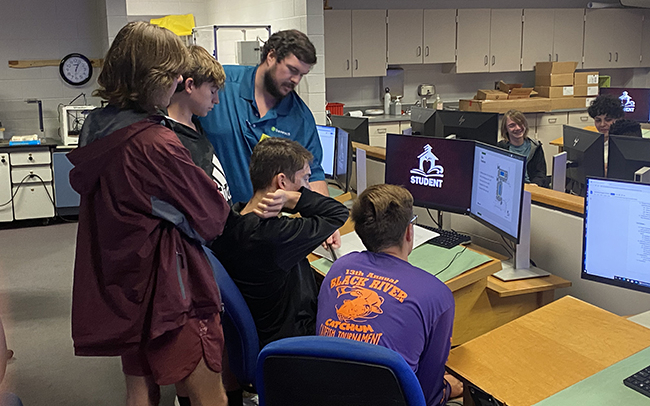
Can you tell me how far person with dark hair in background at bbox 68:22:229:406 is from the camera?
4.96 feet

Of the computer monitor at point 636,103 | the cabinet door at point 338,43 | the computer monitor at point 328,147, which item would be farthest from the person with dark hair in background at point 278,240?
the computer monitor at point 636,103

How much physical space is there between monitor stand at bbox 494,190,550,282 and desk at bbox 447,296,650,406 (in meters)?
0.35

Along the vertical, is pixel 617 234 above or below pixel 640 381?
above

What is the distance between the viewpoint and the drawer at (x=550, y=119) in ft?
23.3

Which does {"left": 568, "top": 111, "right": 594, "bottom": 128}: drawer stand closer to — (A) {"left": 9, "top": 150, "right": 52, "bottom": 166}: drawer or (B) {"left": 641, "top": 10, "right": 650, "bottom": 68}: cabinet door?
(B) {"left": 641, "top": 10, "right": 650, "bottom": 68}: cabinet door

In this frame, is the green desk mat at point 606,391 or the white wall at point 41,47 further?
the white wall at point 41,47

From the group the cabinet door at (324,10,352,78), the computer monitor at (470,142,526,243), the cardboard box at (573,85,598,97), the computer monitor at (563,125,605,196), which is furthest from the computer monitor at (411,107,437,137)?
the cardboard box at (573,85,598,97)

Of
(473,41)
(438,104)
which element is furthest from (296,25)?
(473,41)

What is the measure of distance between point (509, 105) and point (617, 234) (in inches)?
210

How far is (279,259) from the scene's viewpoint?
196 cm

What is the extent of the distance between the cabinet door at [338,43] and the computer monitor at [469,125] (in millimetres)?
2905

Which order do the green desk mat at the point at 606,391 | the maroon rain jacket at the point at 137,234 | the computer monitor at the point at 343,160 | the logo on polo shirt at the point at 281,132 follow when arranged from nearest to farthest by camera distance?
1. the green desk mat at the point at 606,391
2. the maroon rain jacket at the point at 137,234
3. the logo on polo shirt at the point at 281,132
4. the computer monitor at the point at 343,160

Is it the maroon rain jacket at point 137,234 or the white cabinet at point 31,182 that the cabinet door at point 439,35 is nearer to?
the white cabinet at point 31,182

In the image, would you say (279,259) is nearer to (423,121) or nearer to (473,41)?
(423,121)
